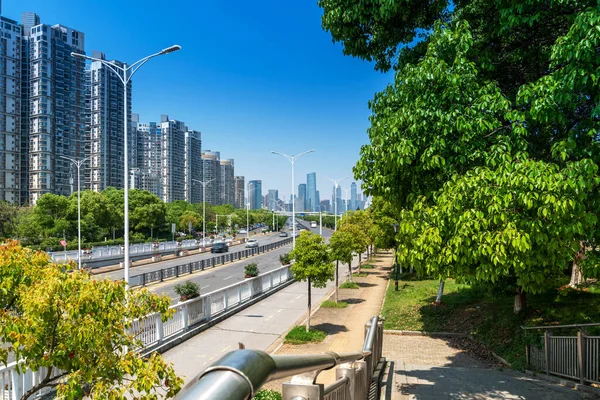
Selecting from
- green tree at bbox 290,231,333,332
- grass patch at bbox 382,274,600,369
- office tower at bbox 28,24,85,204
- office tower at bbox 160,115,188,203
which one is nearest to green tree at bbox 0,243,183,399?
grass patch at bbox 382,274,600,369

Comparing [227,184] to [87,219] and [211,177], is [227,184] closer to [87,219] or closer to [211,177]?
[211,177]

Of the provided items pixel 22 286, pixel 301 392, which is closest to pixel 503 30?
pixel 301 392

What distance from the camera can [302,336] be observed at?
49.5 ft

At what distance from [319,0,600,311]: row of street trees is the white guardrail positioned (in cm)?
531

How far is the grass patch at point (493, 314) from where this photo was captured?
12.6 meters

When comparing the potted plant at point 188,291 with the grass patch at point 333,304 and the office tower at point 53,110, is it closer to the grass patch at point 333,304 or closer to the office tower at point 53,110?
the grass patch at point 333,304

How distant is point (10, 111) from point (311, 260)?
79262 millimetres

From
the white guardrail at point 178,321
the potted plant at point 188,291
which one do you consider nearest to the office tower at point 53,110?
the white guardrail at point 178,321

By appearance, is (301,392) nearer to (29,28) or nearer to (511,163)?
(511,163)

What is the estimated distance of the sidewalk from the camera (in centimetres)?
1382

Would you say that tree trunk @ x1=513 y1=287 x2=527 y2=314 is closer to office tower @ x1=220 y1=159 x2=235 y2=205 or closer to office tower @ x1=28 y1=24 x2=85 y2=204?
office tower @ x1=28 y1=24 x2=85 y2=204

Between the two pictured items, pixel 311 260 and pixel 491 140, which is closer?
pixel 491 140

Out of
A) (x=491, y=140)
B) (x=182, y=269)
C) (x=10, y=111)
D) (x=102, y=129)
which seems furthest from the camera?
(x=102, y=129)

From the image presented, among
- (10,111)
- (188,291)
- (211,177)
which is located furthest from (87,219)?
(211,177)
